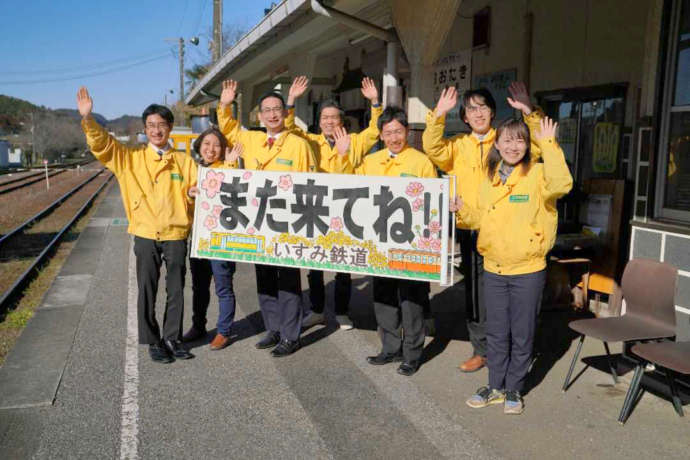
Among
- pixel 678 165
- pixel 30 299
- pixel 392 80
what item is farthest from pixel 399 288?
pixel 30 299

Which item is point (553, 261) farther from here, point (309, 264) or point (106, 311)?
point (106, 311)

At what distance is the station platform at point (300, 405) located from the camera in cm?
352

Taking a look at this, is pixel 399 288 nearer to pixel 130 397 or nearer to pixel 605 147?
pixel 130 397

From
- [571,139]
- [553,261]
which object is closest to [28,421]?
[553,261]

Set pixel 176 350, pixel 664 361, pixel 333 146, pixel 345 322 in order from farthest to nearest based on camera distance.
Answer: pixel 345 322 → pixel 333 146 → pixel 176 350 → pixel 664 361

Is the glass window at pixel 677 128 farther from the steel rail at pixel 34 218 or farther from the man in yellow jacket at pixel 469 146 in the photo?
the steel rail at pixel 34 218

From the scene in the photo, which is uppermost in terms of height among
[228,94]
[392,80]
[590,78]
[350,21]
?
[350,21]

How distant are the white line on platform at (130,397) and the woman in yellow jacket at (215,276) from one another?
509 millimetres

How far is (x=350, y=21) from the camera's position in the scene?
7465 millimetres

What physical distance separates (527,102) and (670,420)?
7.43 feet

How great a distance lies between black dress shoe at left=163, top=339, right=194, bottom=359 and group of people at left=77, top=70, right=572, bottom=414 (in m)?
0.01

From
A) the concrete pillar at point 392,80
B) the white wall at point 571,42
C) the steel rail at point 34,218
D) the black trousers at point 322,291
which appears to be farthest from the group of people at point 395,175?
the steel rail at point 34,218

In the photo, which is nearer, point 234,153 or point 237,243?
point 237,243

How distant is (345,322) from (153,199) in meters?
2.25
